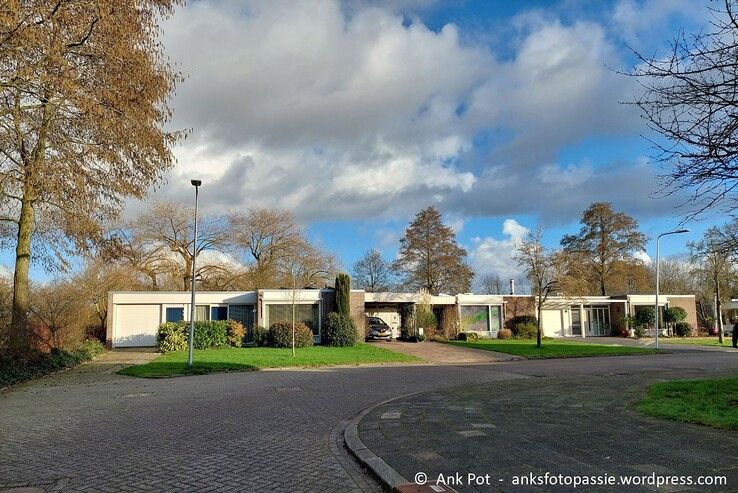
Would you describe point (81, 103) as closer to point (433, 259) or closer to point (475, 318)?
point (475, 318)

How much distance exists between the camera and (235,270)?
45.4 metres

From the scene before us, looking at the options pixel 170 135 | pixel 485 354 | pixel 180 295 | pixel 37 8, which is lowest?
pixel 485 354

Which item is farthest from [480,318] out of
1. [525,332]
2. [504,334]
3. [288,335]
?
[288,335]

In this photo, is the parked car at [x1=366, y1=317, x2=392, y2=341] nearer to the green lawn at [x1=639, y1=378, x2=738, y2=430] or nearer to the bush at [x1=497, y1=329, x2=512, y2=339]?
the bush at [x1=497, y1=329, x2=512, y2=339]

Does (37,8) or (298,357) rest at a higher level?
(37,8)

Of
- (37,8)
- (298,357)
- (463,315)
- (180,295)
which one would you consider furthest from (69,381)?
(463,315)

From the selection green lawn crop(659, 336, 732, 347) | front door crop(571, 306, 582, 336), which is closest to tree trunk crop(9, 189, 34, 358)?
green lawn crop(659, 336, 732, 347)

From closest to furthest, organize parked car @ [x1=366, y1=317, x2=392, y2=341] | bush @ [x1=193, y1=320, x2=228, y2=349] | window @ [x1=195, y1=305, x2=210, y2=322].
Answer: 1. bush @ [x1=193, y1=320, x2=228, y2=349]
2. window @ [x1=195, y1=305, x2=210, y2=322]
3. parked car @ [x1=366, y1=317, x2=392, y2=341]

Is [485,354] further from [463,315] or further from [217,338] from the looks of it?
[217,338]

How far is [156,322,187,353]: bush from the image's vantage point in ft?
93.2

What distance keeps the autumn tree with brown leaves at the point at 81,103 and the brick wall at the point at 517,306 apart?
3112cm

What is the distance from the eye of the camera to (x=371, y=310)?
1612 inches

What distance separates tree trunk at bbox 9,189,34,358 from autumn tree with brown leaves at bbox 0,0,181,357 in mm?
3725

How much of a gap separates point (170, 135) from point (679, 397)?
12.3 metres
